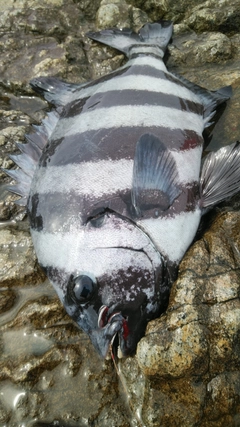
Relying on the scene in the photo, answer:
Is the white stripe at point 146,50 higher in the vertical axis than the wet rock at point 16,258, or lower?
higher

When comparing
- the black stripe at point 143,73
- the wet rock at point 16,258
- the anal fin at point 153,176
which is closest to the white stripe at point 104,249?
the anal fin at point 153,176

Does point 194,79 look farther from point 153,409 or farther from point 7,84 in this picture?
point 153,409

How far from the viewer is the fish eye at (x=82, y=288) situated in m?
1.99

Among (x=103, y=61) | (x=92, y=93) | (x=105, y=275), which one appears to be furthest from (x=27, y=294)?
(x=103, y=61)

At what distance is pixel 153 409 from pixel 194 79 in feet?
9.74

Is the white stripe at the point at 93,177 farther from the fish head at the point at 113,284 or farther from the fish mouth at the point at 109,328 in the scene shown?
the fish mouth at the point at 109,328

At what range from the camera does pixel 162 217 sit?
227 cm

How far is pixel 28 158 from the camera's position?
2.83m

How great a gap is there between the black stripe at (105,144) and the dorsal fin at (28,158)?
0.20 m

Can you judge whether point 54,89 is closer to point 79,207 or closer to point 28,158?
point 28,158

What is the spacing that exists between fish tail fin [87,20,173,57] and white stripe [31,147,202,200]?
1.63 meters

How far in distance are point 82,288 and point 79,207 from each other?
51 cm

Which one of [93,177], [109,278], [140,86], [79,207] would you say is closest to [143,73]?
[140,86]

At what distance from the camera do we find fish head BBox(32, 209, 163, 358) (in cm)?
202
